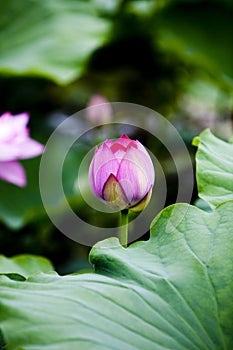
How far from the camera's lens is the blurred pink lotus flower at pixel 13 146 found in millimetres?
984

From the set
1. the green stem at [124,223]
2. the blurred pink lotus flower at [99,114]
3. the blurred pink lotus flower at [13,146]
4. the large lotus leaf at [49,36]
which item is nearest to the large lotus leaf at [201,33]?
the large lotus leaf at [49,36]

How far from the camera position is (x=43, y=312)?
1.68 ft

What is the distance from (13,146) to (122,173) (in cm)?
40

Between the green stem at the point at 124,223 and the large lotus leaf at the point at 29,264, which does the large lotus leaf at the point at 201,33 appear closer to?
the large lotus leaf at the point at 29,264

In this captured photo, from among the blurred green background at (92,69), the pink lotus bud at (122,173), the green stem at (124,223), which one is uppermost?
the pink lotus bud at (122,173)

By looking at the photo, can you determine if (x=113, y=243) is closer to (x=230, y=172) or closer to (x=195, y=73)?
(x=230, y=172)

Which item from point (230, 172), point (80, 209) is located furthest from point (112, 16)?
point (230, 172)

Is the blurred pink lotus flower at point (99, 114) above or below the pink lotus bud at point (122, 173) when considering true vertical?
below

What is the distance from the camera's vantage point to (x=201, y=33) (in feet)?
5.85

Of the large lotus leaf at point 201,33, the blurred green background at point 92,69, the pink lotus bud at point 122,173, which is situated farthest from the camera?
the large lotus leaf at point 201,33

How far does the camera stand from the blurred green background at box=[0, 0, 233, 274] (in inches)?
57.1

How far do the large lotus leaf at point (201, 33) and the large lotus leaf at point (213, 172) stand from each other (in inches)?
36.7

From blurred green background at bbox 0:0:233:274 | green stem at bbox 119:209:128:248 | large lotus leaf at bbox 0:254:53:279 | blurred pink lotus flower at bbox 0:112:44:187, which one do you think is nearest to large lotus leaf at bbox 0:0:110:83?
blurred green background at bbox 0:0:233:274

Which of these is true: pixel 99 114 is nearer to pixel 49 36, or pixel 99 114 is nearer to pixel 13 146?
pixel 49 36
